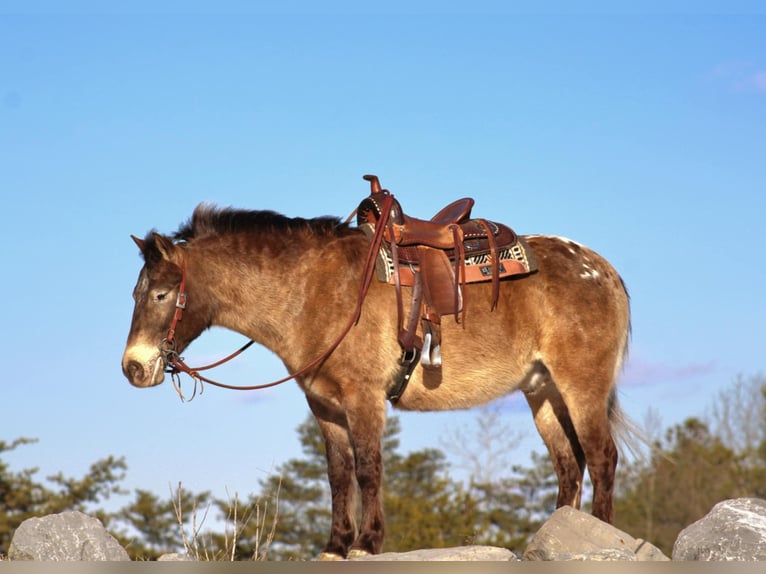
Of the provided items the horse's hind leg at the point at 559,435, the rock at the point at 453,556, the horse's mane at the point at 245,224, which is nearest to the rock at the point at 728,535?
the horse's hind leg at the point at 559,435

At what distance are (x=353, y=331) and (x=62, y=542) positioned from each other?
3.74 metres

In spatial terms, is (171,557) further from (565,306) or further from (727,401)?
(727,401)

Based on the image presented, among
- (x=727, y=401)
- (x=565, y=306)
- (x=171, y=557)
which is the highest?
(x=727, y=401)

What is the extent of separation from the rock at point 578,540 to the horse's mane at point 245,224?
3.24 metres

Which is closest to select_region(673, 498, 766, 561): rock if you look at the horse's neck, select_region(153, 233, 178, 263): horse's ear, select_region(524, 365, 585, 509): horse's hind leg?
select_region(524, 365, 585, 509): horse's hind leg

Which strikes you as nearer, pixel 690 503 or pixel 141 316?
pixel 141 316

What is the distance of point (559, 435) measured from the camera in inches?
353

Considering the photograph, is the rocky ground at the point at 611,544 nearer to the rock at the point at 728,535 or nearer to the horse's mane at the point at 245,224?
the rock at the point at 728,535

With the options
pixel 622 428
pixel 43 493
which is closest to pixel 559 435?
pixel 622 428

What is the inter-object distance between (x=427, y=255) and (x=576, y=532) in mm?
2745

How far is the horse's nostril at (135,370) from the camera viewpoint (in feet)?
26.0

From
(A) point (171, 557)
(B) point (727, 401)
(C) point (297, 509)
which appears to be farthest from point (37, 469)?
(B) point (727, 401)

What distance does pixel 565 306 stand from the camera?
8.54 meters

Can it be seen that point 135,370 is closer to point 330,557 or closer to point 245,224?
point 245,224
